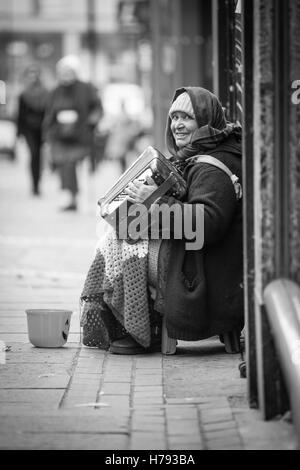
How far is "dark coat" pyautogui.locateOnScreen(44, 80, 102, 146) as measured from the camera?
15336mm

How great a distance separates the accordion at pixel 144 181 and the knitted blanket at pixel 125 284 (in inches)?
6.9

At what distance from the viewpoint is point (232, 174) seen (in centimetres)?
587

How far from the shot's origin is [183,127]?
615 centimetres

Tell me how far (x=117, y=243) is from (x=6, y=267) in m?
3.87

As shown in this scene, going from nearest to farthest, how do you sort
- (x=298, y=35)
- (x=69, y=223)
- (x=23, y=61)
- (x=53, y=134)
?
(x=298, y=35) → (x=69, y=223) → (x=53, y=134) → (x=23, y=61)

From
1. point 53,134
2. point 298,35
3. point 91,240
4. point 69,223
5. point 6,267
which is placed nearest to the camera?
point 298,35

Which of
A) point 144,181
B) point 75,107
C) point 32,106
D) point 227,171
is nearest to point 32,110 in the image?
point 32,106

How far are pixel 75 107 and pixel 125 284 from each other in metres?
9.61

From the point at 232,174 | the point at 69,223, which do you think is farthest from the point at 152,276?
the point at 69,223

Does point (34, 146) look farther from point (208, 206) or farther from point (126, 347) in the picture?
point (208, 206)

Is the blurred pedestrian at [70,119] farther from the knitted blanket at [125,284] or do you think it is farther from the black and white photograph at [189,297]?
the knitted blanket at [125,284]

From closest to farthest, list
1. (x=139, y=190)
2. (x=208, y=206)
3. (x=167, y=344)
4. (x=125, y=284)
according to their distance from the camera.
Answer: (x=208, y=206), (x=139, y=190), (x=125, y=284), (x=167, y=344)

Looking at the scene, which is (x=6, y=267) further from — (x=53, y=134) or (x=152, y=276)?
(x=53, y=134)
